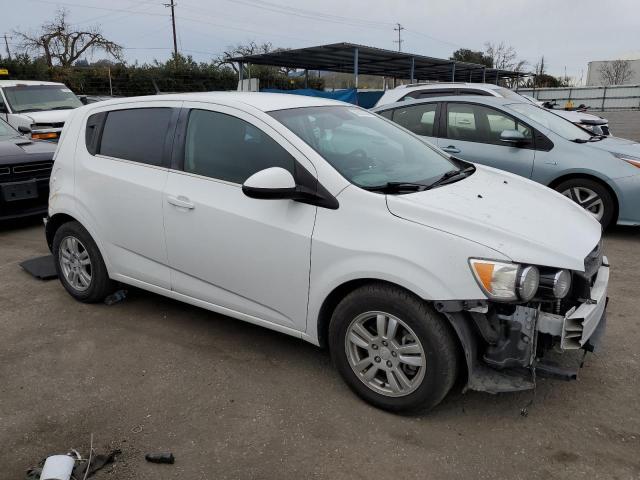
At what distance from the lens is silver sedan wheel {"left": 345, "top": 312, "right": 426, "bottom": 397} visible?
270 cm

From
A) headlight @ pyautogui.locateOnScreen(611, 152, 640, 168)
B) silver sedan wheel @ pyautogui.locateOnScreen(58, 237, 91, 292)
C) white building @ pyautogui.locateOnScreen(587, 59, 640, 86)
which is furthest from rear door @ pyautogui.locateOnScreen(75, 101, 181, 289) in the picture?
white building @ pyautogui.locateOnScreen(587, 59, 640, 86)

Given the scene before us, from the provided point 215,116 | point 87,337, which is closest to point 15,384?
point 87,337

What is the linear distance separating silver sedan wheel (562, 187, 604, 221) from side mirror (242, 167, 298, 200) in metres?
4.26

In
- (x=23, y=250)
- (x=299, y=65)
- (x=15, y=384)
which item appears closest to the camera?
(x=15, y=384)

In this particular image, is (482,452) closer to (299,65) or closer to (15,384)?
(15,384)

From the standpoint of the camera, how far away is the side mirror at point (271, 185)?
112 inches

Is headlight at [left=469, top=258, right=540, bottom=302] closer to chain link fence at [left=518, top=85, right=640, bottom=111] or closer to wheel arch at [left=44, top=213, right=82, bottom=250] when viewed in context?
Result: wheel arch at [left=44, top=213, right=82, bottom=250]

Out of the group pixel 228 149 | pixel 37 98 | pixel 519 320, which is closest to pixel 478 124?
pixel 228 149

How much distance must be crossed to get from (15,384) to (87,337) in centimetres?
64

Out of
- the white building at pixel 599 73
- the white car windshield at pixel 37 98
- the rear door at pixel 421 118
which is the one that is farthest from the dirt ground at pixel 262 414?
the white building at pixel 599 73

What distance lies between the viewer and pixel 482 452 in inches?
101

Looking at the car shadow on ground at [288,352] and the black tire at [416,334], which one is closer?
the black tire at [416,334]

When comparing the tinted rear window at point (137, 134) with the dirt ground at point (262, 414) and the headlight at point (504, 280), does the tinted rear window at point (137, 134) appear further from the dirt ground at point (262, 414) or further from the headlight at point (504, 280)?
the headlight at point (504, 280)

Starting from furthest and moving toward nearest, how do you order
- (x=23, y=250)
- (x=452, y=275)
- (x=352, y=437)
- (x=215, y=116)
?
(x=23, y=250) → (x=215, y=116) → (x=352, y=437) → (x=452, y=275)
